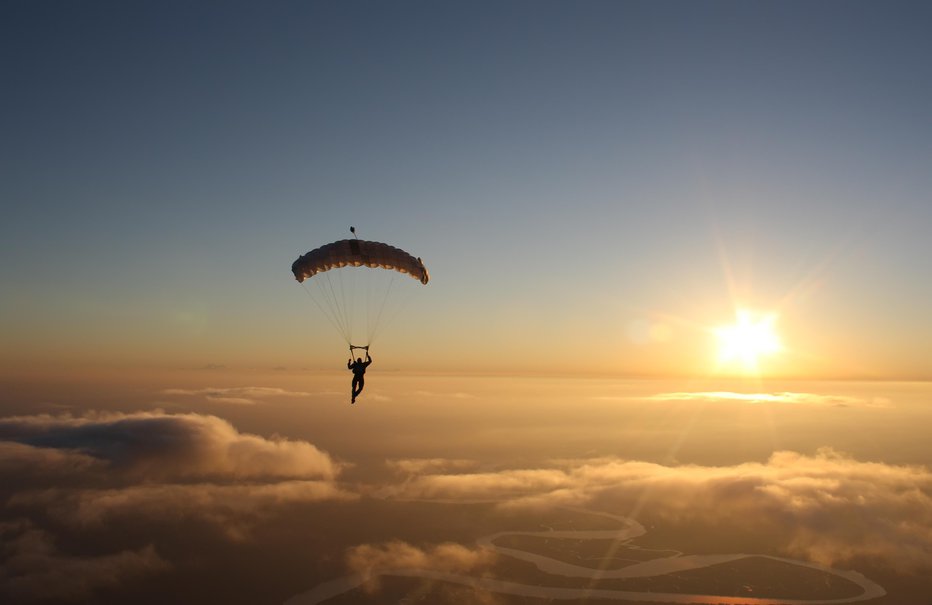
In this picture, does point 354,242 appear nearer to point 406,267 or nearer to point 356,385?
point 406,267

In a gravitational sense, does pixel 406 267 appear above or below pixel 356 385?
above

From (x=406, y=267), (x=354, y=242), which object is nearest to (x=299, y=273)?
(x=354, y=242)

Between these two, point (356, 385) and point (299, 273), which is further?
point (299, 273)

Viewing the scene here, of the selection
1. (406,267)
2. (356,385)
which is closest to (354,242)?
(406,267)

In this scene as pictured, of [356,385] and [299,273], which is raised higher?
[299,273]

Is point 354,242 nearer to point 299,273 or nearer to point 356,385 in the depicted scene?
point 299,273
